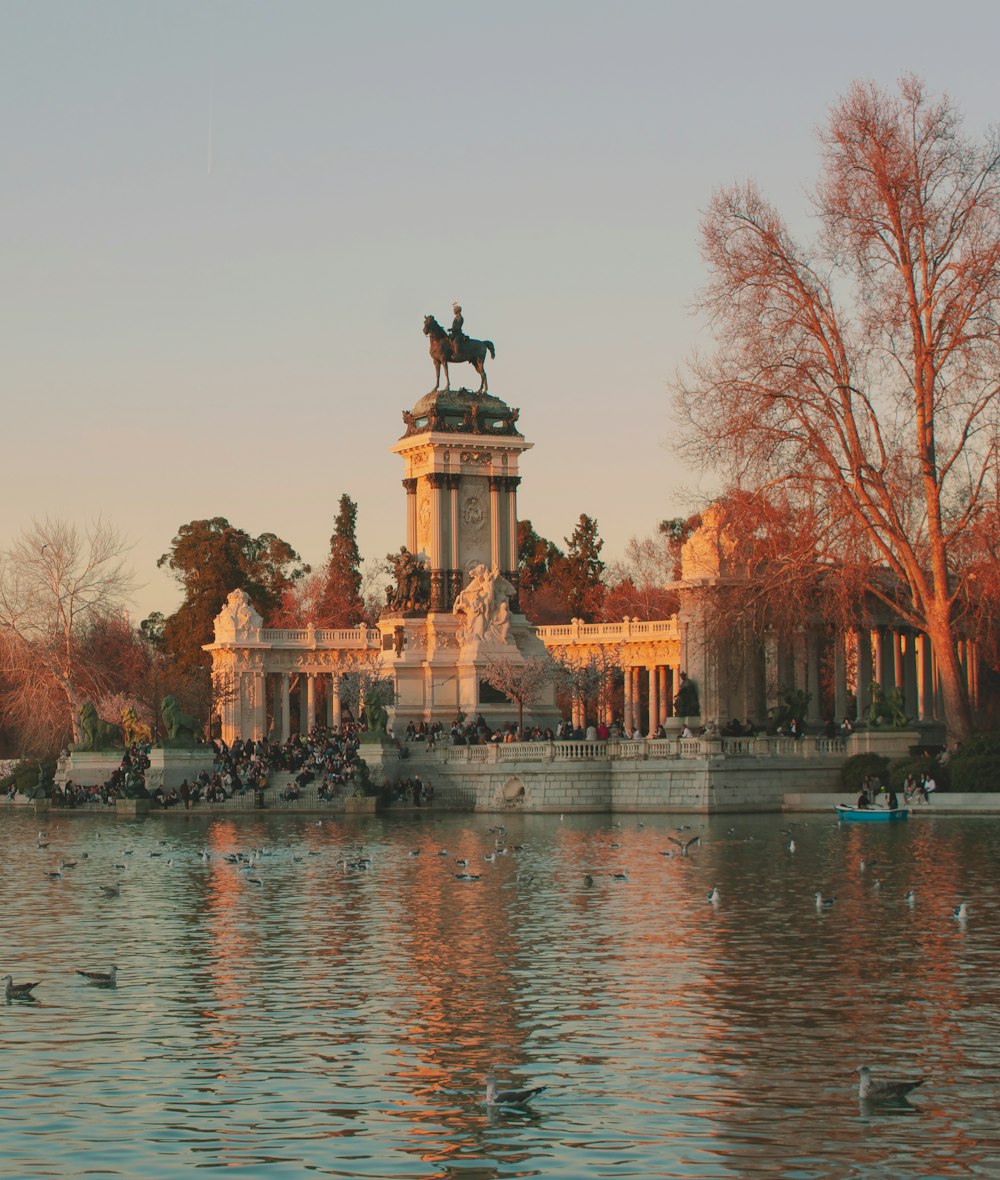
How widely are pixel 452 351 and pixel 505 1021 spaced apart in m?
57.1

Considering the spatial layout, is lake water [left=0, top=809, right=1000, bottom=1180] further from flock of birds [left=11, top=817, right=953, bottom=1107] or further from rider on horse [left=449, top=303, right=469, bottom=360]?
rider on horse [left=449, top=303, right=469, bottom=360]

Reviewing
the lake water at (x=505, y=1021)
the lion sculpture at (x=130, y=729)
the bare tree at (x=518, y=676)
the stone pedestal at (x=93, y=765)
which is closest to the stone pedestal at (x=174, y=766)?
the stone pedestal at (x=93, y=765)

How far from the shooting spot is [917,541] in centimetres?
5256

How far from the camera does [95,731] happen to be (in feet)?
211

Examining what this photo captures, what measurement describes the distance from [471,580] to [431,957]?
4875cm

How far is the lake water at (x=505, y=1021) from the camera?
Result: 14336 mm

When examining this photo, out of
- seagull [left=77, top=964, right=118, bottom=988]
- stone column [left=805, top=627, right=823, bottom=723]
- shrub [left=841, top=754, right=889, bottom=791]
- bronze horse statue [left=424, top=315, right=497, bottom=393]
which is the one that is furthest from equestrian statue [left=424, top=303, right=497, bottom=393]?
seagull [left=77, top=964, right=118, bottom=988]

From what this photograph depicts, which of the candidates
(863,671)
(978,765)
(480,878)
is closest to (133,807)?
(978,765)

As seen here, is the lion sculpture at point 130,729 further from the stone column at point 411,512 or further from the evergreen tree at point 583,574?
the evergreen tree at point 583,574

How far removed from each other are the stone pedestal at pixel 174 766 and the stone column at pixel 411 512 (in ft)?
50.2

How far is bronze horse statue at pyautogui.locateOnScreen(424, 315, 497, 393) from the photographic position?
75.1 m

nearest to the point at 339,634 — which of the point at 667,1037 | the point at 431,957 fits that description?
the point at 431,957

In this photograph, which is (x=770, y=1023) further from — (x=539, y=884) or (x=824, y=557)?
(x=824, y=557)

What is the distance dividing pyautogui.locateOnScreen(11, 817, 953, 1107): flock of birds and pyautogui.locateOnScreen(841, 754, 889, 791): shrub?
7.44 m
